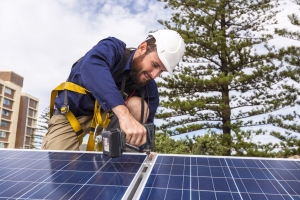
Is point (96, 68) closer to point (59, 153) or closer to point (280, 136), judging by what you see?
point (59, 153)

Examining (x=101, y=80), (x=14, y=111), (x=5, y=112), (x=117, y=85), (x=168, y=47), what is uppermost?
(x=14, y=111)

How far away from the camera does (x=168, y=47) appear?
343 cm

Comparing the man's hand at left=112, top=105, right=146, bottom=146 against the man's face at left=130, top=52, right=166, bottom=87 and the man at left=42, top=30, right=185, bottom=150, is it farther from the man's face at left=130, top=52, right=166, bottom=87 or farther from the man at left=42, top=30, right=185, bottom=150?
→ the man's face at left=130, top=52, right=166, bottom=87

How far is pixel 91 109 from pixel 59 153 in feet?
3.13

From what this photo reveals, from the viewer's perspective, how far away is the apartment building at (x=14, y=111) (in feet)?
194

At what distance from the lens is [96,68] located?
9.53 ft

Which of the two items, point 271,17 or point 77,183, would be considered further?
point 271,17

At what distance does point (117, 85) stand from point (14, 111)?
6267cm

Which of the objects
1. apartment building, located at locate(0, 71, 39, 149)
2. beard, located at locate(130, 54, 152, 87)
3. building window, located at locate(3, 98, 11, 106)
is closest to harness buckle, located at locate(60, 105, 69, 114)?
beard, located at locate(130, 54, 152, 87)

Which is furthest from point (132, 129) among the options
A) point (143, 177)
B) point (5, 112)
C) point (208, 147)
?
point (5, 112)

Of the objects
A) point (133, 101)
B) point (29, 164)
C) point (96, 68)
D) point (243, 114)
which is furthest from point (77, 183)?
point (243, 114)

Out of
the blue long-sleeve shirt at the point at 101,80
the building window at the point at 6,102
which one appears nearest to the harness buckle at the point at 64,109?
the blue long-sleeve shirt at the point at 101,80

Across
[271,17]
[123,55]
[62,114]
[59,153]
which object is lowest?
[59,153]

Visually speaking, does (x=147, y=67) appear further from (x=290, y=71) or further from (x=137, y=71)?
(x=290, y=71)
